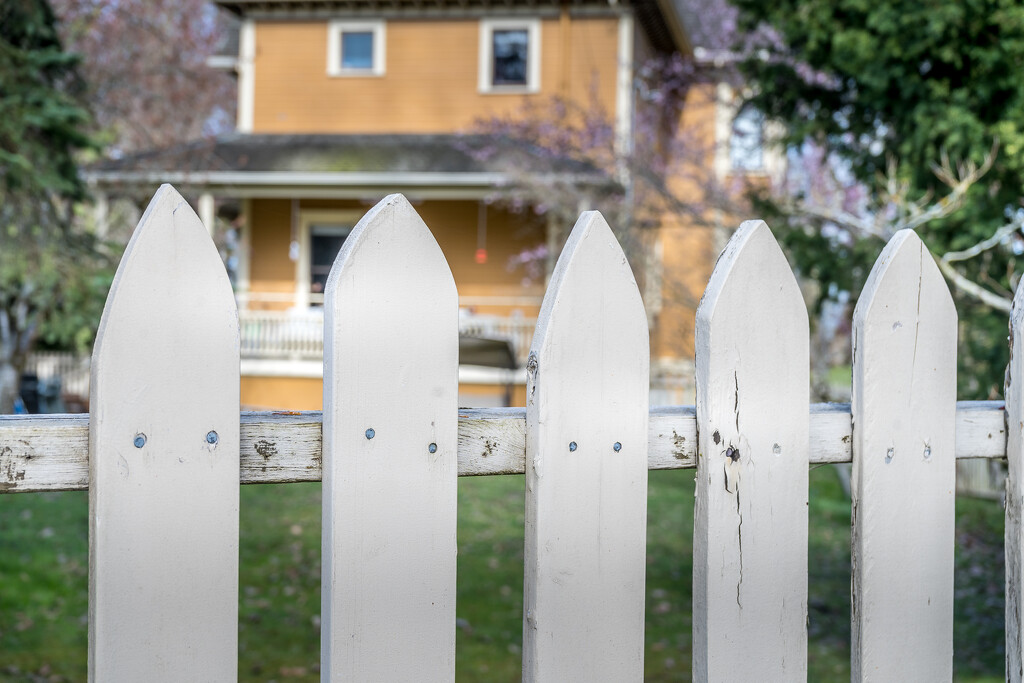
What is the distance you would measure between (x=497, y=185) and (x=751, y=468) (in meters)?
12.3

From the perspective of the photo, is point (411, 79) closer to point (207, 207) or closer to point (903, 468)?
point (207, 207)

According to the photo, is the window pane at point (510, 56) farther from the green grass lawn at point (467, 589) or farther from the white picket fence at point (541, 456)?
the white picket fence at point (541, 456)

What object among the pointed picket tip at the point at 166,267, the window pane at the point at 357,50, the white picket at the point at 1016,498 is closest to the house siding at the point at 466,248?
the window pane at the point at 357,50

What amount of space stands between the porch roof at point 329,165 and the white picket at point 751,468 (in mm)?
11225

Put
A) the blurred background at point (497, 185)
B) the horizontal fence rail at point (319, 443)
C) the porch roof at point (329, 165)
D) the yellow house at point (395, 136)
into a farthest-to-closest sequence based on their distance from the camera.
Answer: the yellow house at point (395, 136)
the porch roof at point (329, 165)
the blurred background at point (497, 185)
the horizontal fence rail at point (319, 443)

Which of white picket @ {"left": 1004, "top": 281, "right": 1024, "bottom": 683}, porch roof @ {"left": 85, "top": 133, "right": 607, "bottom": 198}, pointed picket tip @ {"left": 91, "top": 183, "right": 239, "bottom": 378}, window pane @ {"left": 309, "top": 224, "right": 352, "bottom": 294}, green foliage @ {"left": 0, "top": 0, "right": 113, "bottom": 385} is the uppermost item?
porch roof @ {"left": 85, "top": 133, "right": 607, "bottom": 198}

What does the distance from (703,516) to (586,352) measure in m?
0.35

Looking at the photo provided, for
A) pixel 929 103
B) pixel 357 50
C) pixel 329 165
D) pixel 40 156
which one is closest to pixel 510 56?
pixel 357 50

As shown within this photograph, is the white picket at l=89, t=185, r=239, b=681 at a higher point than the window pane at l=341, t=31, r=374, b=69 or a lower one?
lower

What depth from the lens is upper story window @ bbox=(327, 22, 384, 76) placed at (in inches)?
636

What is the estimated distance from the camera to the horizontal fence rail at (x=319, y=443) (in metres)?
1.31

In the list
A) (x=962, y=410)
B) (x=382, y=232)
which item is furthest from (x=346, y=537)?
(x=962, y=410)

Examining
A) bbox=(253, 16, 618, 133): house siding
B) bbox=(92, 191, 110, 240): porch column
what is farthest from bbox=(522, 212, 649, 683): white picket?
bbox=(253, 16, 618, 133): house siding

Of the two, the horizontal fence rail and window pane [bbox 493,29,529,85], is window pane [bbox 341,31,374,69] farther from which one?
the horizontal fence rail
